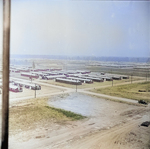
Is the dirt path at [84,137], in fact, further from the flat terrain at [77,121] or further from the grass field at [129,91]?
the grass field at [129,91]

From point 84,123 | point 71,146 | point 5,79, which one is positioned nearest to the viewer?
point 5,79

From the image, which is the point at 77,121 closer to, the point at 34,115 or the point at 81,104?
the point at 81,104

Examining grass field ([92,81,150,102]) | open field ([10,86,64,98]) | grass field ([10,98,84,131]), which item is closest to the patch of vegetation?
grass field ([10,98,84,131])

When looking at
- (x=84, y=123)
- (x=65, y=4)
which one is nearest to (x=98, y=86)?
(x=84, y=123)

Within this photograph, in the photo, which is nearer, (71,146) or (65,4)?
(71,146)

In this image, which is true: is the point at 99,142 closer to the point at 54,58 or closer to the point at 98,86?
the point at 98,86

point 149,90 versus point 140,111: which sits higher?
point 149,90

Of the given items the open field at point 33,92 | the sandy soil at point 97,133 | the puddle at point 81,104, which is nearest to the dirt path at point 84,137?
the sandy soil at point 97,133

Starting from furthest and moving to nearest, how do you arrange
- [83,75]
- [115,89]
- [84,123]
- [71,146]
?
[115,89], [83,75], [84,123], [71,146]
